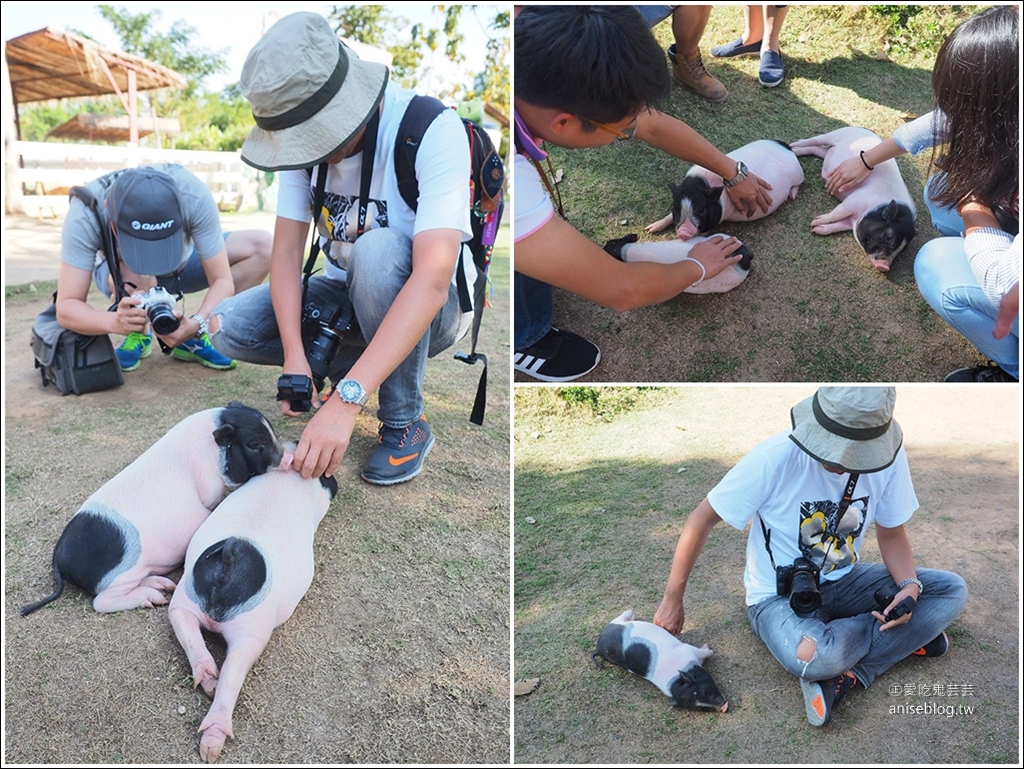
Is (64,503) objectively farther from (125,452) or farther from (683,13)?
(683,13)

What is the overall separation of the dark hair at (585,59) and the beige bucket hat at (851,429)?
1046mm

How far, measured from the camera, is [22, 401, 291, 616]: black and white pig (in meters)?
2.28

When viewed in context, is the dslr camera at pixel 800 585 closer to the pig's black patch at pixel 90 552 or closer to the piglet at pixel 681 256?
the piglet at pixel 681 256

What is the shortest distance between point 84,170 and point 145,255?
9.86m

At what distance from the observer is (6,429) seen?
11.0ft

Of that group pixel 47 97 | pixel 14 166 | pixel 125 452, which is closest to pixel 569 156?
pixel 125 452

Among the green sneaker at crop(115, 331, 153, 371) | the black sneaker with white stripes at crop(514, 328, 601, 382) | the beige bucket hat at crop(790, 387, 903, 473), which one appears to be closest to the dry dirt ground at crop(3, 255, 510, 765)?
the black sneaker with white stripes at crop(514, 328, 601, 382)

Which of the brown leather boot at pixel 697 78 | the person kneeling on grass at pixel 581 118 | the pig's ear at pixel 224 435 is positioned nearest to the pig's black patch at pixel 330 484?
the pig's ear at pixel 224 435

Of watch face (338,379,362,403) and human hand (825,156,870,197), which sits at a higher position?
human hand (825,156,870,197)

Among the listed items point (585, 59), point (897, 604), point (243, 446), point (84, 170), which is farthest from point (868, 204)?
point (84, 170)

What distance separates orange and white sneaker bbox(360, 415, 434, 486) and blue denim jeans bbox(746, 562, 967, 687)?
133cm

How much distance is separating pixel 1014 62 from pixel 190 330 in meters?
3.29

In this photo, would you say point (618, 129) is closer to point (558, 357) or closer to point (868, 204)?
point (558, 357)

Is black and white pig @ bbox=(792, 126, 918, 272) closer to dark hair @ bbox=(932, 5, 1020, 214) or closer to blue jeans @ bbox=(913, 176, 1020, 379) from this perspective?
blue jeans @ bbox=(913, 176, 1020, 379)
